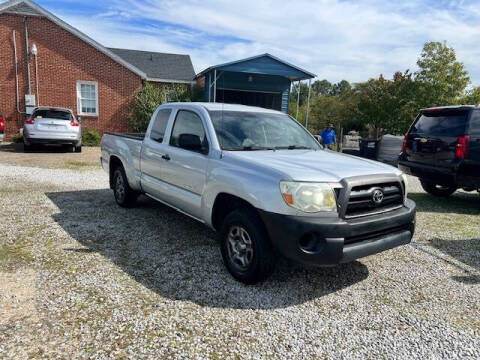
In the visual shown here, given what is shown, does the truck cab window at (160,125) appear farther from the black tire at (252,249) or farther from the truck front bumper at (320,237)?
the truck front bumper at (320,237)

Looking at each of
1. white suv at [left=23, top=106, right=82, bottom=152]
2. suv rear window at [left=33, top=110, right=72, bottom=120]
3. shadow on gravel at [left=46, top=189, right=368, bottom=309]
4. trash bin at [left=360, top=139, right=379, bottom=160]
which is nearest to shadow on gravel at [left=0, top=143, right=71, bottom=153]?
white suv at [left=23, top=106, right=82, bottom=152]

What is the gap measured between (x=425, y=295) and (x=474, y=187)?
4.05m

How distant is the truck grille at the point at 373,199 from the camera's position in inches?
132

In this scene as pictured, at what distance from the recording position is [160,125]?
17.5 ft

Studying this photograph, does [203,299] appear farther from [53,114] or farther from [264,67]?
[264,67]

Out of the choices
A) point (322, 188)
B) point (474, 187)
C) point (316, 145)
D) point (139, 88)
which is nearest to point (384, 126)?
point (139, 88)

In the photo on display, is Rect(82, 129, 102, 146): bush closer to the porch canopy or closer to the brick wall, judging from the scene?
the brick wall

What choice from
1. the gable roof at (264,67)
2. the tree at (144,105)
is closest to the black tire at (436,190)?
the gable roof at (264,67)

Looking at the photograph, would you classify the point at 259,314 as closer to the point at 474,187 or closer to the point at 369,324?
the point at 369,324

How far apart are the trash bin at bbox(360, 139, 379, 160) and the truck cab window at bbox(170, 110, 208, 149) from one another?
966 centimetres

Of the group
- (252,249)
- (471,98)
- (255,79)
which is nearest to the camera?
(252,249)

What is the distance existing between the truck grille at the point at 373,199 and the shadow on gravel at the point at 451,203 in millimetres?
3968

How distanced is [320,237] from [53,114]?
12821 millimetres

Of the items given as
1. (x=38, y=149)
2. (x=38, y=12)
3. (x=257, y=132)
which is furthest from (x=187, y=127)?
(x=38, y=12)
